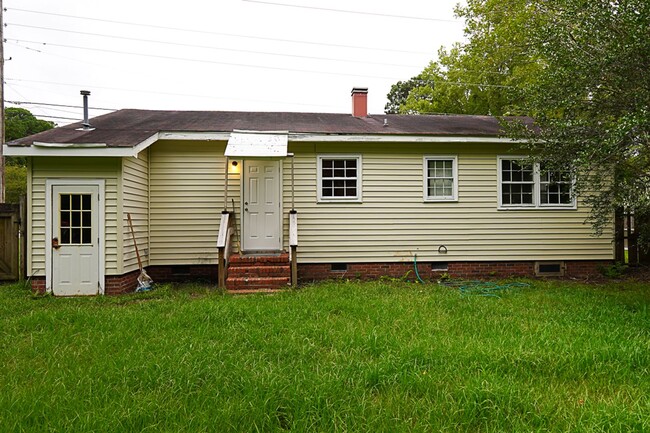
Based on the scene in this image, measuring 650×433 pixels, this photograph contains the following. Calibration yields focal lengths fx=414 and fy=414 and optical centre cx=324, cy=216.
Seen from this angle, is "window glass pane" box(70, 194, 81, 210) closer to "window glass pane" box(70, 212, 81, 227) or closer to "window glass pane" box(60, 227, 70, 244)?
"window glass pane" box(70, 212, 81, 227)

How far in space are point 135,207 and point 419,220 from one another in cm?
631

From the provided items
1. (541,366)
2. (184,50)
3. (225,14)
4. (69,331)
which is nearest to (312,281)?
(69,331)

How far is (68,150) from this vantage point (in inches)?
298

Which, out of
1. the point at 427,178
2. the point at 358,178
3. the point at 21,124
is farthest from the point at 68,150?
the point at 21,124

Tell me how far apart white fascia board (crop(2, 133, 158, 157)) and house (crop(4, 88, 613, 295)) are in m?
1.00

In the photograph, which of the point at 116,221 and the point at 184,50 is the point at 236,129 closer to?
the point at 116,221

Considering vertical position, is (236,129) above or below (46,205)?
above

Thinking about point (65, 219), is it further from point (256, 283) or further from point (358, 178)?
point (358, 178)

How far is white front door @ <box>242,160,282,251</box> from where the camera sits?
9508mm

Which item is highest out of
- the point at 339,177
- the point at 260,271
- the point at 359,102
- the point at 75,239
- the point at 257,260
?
the point at 359,102

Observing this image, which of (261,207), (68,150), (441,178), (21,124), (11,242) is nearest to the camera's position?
(68,150)

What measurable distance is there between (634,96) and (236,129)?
758 cm

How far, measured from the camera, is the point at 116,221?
7941mm

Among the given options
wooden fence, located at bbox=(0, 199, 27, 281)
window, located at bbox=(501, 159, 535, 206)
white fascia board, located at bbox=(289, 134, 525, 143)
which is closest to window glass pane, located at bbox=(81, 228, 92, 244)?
wooden fence, located at bbox=(0, 199, 27, 281)
